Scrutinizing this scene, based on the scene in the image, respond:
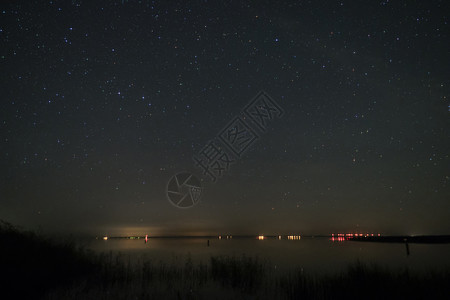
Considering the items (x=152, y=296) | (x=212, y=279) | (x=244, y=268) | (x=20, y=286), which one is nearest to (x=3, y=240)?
(x=20, y=286)

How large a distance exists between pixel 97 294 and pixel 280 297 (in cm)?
761

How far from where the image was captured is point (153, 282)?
14570 millimetres

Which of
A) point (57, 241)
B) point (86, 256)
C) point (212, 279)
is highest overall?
point (57, 241)

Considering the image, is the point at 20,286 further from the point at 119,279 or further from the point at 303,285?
the point at 303,285

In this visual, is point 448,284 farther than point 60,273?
No

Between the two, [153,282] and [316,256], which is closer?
[153,282]

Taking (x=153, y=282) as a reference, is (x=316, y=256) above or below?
below

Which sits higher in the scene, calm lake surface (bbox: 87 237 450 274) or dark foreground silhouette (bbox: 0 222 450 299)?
dark foreground silhouette (bbox: 0 222 450 299)

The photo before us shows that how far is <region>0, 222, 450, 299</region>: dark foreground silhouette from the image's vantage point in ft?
34.9

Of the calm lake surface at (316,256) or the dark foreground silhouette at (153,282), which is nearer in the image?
the dark foreground silhouette at (153,282)

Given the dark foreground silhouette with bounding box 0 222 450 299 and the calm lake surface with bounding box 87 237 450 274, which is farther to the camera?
the calm lake surface with bounding box 87 237 450 274

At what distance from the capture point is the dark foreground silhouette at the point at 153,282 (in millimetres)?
10625

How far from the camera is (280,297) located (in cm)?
1159

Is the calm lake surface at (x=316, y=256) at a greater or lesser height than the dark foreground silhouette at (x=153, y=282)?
lesser
